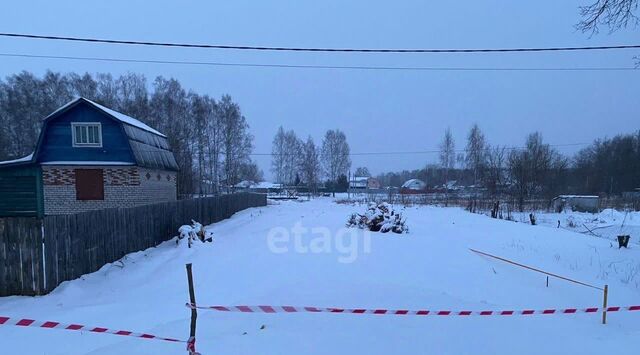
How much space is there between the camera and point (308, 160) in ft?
221

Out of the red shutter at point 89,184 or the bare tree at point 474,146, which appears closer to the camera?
the red shutter at point 89,184

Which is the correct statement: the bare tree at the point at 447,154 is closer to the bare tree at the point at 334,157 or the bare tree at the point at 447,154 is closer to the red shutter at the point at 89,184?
the bare tree at the point at 334,157

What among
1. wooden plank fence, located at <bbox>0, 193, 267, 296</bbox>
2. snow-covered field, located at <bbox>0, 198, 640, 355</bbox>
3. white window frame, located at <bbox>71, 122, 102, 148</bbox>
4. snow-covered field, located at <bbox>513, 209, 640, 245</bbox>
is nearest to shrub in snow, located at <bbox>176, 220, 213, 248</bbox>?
snow-covered field, located at <bbox>0, 198, 640, 355</bbox>

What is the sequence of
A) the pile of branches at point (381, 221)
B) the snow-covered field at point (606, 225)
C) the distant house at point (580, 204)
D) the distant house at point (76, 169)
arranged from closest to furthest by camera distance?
the pile of branches at point (381, 221)
the snow-covered field at point (606, 225)
the distant house at point (76, 169)
the distant house at point (580, 204)

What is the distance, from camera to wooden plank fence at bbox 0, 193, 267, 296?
684 centimetres

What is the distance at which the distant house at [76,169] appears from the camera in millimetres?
17891

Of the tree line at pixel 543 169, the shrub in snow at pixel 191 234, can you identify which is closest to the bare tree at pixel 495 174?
the tree line at pixel 543 169

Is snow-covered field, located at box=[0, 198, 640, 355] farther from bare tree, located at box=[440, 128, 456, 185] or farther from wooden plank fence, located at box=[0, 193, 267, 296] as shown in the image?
bare tree, located at box=[440, 128, 456, 185]

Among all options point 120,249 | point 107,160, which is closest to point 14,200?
point 107,160

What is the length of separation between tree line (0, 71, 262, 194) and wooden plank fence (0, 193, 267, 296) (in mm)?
27511

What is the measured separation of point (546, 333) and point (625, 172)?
210 ft

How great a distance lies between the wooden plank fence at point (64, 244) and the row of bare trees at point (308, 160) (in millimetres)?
54233

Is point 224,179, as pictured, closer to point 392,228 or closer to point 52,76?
point 52,76

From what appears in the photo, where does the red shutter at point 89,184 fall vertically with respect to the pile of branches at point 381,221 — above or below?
above
